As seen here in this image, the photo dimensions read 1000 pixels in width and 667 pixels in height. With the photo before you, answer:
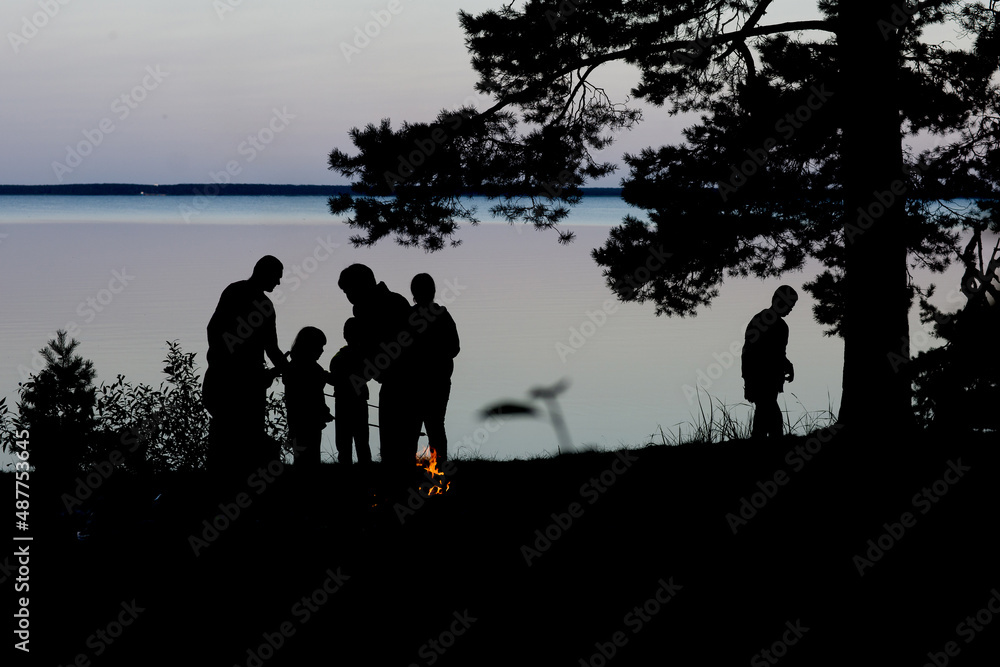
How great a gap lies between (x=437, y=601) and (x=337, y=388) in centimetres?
305

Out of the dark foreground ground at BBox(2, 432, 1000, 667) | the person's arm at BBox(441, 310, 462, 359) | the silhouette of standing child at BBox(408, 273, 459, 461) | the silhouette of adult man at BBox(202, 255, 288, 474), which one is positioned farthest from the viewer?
the person's arm at BBox(441, 310, 462, 359)

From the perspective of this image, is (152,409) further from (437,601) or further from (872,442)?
(872,442)

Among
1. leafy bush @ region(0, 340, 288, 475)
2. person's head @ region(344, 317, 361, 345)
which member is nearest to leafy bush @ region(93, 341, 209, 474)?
leafy bush @ region(0, 340, 288, 475)

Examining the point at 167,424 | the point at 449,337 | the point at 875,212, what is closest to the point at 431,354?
the point at 449,337

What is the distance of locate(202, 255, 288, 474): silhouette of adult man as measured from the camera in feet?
21.2

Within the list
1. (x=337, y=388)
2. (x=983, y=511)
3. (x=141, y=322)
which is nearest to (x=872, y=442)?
(x=983, y=511)

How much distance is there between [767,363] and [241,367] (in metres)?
4.71

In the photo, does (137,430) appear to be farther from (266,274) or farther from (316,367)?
(266,274)

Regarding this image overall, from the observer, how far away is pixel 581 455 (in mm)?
8680

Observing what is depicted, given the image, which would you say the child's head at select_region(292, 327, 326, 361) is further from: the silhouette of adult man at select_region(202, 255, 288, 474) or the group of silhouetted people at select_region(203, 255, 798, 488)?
the silhouette of adult man at select_region(202, 255, 288, 474)

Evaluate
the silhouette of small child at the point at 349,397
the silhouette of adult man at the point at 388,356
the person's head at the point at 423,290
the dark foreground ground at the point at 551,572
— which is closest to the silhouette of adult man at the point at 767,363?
the dark foreground ground at the point at 551,572

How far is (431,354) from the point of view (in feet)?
23.6

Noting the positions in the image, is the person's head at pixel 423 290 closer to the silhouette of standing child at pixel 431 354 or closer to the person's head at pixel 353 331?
the silhouette of standing child at pixel 431 354

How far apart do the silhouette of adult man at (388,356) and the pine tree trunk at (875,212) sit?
3.80 meters
